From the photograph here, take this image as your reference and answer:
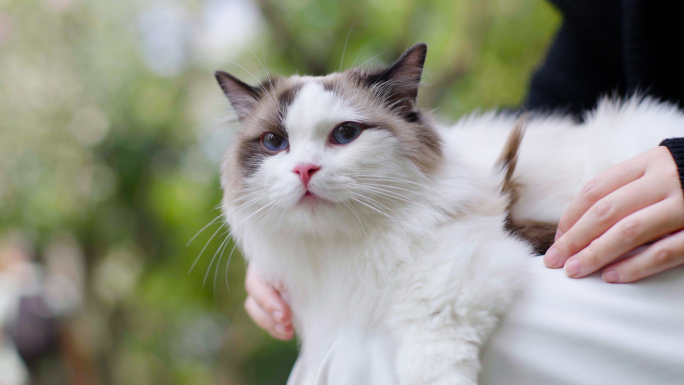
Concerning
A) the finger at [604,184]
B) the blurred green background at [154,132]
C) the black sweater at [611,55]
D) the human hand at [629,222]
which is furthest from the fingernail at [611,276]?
the blurred green background at [154,132]

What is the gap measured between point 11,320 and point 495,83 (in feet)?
9.55

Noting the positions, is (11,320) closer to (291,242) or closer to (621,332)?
(291,242)

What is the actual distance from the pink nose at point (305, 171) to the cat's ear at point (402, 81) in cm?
32

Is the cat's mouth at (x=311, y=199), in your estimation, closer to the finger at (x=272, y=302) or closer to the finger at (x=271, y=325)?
the finger at (x=272, y=302)

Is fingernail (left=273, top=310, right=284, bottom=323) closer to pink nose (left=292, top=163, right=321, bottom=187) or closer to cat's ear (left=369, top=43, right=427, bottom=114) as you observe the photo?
pink nose (left=292, top=163, right=321, bottom=187)

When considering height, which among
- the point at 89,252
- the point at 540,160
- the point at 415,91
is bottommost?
the point at 89,252

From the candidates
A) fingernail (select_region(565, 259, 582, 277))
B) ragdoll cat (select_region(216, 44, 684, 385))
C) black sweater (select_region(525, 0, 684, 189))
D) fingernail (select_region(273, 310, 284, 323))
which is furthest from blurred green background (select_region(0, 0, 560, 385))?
fingernail (select_region(565, 259, 582, 277))

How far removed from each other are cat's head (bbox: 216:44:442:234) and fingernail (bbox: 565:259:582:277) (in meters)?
0.33

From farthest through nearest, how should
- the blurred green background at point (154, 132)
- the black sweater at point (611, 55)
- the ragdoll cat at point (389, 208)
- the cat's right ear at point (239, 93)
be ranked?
1. the blurred green background at point (154, 132)
2. the black sweater at point (611, 55)
3. the cat's right ear at point (239, 93)
4. the ragdoll cat at point (389, 208)

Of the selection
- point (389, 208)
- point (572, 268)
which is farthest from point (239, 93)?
point (572, 268)

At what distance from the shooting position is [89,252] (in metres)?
2.42

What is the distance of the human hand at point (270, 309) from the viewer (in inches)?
46.7

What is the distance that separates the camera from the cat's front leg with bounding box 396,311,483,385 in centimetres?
71

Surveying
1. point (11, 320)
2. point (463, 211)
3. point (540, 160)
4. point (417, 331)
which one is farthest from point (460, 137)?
point (11, 320)
